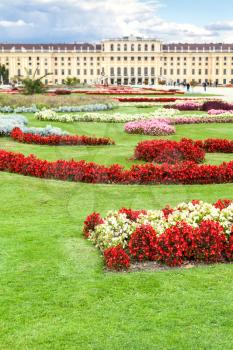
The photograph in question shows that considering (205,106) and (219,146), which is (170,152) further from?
(205,106)

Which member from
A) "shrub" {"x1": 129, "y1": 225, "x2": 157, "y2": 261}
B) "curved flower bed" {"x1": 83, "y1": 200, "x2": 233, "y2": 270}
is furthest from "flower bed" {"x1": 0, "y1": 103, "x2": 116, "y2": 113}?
"shrub" {"x1": 129, "y1": 225, "x2": 157, "y2": 261}

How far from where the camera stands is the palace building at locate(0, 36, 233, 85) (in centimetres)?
11219

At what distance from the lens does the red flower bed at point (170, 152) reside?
10945 millimetres

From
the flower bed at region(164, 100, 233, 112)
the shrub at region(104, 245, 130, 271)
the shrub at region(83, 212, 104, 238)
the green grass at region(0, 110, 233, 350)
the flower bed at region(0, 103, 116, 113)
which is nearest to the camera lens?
the green grass at region(0, 110, 233, 350)

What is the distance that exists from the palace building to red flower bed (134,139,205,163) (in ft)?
333

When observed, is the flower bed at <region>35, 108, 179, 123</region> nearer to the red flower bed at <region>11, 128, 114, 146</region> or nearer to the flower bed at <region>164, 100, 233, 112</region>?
the flower bed at <region>164, 100, 233, 112</region>

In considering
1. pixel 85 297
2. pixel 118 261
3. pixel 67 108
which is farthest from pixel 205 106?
pixel 85 297

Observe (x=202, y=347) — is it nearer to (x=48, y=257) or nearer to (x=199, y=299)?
(x=199, y=299)

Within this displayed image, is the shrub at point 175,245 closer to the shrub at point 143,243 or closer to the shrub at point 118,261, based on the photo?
the shrub at point 143,243

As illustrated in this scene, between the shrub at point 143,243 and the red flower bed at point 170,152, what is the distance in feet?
17.9

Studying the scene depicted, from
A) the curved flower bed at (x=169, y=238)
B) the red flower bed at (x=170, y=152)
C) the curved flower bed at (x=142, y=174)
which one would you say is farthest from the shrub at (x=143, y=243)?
the red flower bed at (x=170, y=152)

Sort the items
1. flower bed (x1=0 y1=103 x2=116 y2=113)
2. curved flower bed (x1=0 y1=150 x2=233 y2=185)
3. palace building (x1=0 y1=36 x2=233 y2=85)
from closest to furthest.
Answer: curved flower bed (x1=0 y1=150 x2=233 y2=185) → flower bed (x1=0 y1=103 x2=116 y2=113) → palace building (x1=0 y1=36 x2=233 y2=85)

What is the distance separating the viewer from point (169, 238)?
5516 millimetres

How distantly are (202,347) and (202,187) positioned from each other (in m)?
5.11
